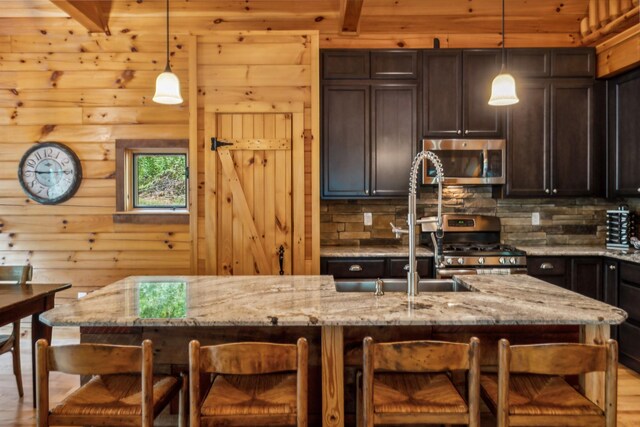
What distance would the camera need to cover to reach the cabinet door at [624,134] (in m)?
3.78

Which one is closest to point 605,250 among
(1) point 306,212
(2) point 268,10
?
(1) point 306,212

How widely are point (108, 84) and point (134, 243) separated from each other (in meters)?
1.56

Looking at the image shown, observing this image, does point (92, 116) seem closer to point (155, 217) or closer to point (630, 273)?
point (155, 217)

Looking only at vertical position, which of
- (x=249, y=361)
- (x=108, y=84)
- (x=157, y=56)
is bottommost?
(x=249, y=361)

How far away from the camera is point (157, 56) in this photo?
4.34m

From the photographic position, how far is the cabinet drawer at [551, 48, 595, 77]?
4.02 m

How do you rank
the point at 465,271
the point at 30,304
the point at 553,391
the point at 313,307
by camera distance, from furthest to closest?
the point at 465,271 < the point at 30,304 < the point at 313,307 < the point at 553,391

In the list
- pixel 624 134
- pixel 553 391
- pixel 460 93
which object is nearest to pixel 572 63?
pixel 624 134

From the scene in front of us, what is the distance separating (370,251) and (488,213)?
1345mm

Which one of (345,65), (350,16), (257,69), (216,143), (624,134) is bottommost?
(216,143)

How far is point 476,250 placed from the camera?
3811 mm

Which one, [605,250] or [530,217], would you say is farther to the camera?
[530,217]

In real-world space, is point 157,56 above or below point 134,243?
above

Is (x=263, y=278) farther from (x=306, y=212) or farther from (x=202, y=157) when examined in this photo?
(x=202, y=157)
